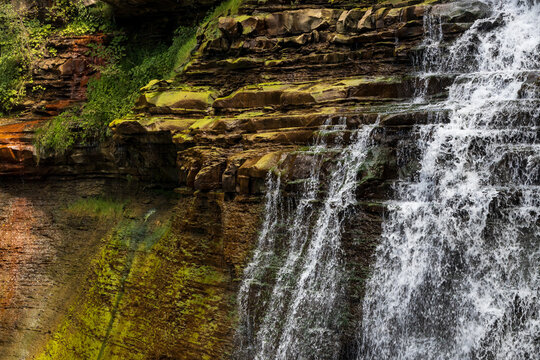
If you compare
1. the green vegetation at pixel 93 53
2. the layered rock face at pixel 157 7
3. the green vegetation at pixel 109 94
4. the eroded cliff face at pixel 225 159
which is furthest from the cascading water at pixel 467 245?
the layered rock face at pixel 157 7

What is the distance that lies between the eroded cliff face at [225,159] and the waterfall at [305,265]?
25cm

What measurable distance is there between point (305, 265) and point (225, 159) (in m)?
3.50

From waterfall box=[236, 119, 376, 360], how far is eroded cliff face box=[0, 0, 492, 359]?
0.25m

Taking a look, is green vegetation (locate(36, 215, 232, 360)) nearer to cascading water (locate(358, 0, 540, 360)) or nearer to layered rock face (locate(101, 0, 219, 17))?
cascading water (locate(358, 0, 540, 360))

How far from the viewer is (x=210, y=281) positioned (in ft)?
42.3

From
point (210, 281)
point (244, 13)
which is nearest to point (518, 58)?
point (244, 13)

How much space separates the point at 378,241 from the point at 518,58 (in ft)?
20.0

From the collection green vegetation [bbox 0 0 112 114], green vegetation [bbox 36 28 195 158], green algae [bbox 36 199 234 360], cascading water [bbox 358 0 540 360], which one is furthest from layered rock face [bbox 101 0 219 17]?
cascading water [bbox 358 0 540 360]

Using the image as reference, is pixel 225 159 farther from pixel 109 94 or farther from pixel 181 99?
pixel 109 94

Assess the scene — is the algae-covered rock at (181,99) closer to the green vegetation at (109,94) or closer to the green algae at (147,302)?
the green vegetation at (109,94)

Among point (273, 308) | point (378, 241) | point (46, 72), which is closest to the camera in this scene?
point (378, 241)

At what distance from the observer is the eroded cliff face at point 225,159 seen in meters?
12.0

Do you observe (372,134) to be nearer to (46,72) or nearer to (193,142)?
(193,142)

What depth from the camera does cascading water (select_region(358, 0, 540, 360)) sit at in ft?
28.8
